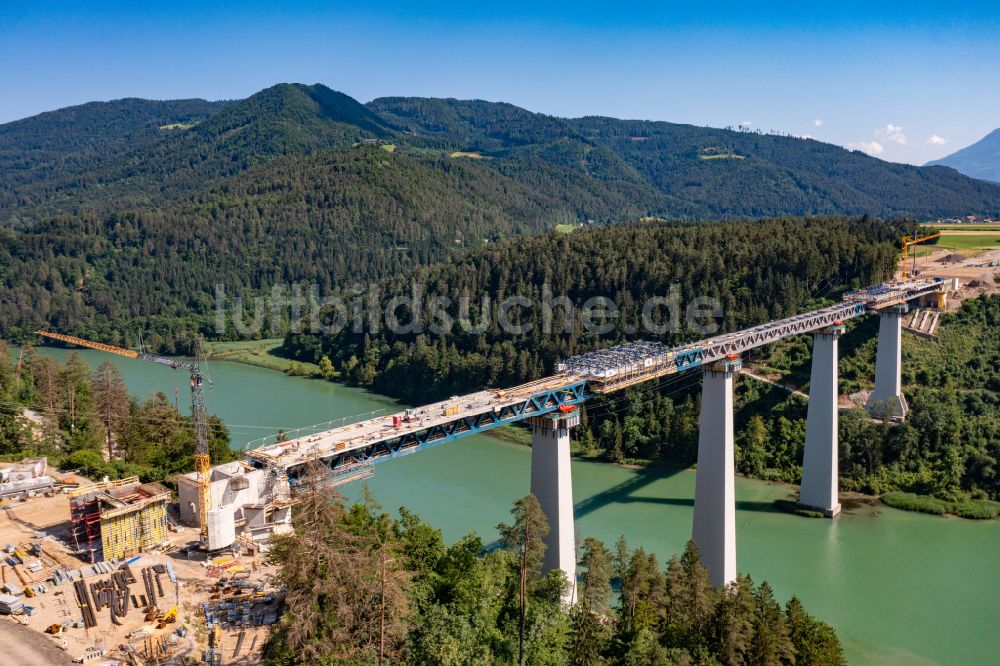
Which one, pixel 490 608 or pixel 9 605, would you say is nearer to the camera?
pixel 9 605

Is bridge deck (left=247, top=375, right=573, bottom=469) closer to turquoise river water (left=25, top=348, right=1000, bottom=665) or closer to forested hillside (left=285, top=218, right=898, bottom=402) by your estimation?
turquoise river water (left=25, top=348, right=1000, bottom=665)

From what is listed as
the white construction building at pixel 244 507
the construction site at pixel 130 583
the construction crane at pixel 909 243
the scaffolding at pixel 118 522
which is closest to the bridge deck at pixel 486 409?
the white construction building at pixel 244 507

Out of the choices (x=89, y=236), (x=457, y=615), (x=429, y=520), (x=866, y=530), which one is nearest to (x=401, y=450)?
(x=457, y=615)

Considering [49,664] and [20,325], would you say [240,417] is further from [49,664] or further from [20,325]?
[20,325]

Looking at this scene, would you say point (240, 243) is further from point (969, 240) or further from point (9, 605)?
point (9, 605)

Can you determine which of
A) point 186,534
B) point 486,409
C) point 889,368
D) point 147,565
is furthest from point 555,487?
point 889,368

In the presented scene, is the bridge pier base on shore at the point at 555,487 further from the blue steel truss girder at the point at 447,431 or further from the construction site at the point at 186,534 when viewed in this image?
the blue steel truss girder at the point at 447,431

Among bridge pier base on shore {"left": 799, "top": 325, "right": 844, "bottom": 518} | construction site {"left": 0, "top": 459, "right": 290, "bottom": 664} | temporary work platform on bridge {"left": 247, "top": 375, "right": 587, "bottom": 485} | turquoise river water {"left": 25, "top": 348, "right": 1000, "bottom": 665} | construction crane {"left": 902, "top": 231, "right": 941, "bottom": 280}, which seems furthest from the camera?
construction crane {"left": 902, "top": 231, "right": 941, "bottom": 280}


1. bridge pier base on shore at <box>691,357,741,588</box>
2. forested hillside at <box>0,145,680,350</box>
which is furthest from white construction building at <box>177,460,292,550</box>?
forested hillside at <box>0,145,680,350</box>
